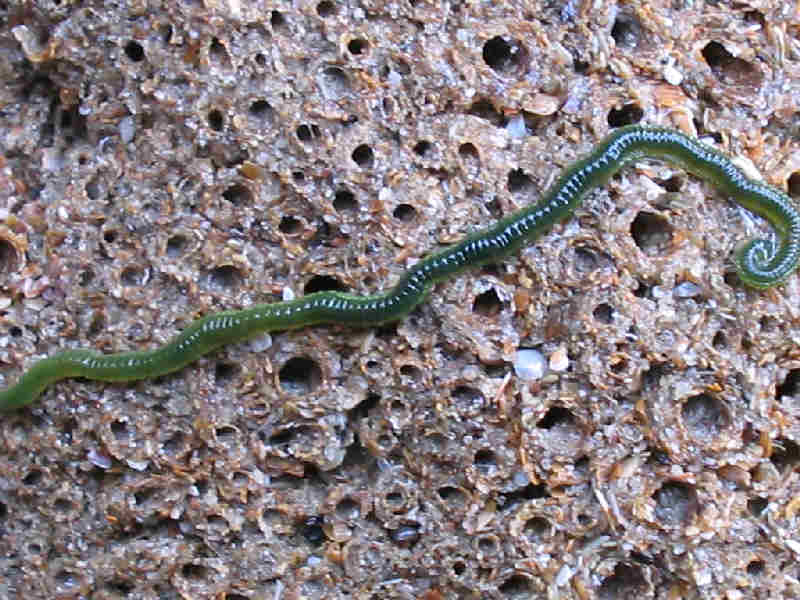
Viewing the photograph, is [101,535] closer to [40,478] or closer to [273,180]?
[40,478]

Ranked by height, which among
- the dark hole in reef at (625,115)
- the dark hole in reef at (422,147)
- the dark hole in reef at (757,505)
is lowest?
the dark hole in reef at (757,505)

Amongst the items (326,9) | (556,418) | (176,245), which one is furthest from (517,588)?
(326,9)

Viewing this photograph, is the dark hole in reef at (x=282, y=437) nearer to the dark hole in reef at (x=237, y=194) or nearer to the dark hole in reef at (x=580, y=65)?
the dark hole in reef at (x=237, y=194)

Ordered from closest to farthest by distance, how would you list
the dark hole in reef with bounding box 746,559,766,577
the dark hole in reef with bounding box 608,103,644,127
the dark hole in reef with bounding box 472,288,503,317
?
the dark hole in reef with bounding box 746,559,766,577 → the dark hole in reef with bounding box 472,288,503,317 → the dark hole in reef with bounding box 608,103,644,127

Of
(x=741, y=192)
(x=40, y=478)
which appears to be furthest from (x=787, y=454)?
(x=40, y=478)

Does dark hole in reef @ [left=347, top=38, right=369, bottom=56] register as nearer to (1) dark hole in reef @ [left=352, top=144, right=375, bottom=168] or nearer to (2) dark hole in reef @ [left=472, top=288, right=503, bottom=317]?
(1) dark hole in reef @ [left=352, top=144, right=375, bottom=168]

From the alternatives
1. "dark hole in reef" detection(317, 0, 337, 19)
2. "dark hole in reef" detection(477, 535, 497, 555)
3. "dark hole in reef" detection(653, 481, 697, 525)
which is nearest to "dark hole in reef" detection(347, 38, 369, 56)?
"dark hole in reef" detection(317, 0, 337, 19)

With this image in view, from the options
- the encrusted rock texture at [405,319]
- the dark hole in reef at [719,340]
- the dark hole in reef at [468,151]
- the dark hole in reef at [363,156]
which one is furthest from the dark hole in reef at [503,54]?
the dark hole in reef at [719,340]

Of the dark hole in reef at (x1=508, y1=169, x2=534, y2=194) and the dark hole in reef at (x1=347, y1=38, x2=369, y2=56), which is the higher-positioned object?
the dark hole in reef at (x1=347, y1=38, x2=369, y2=56)
